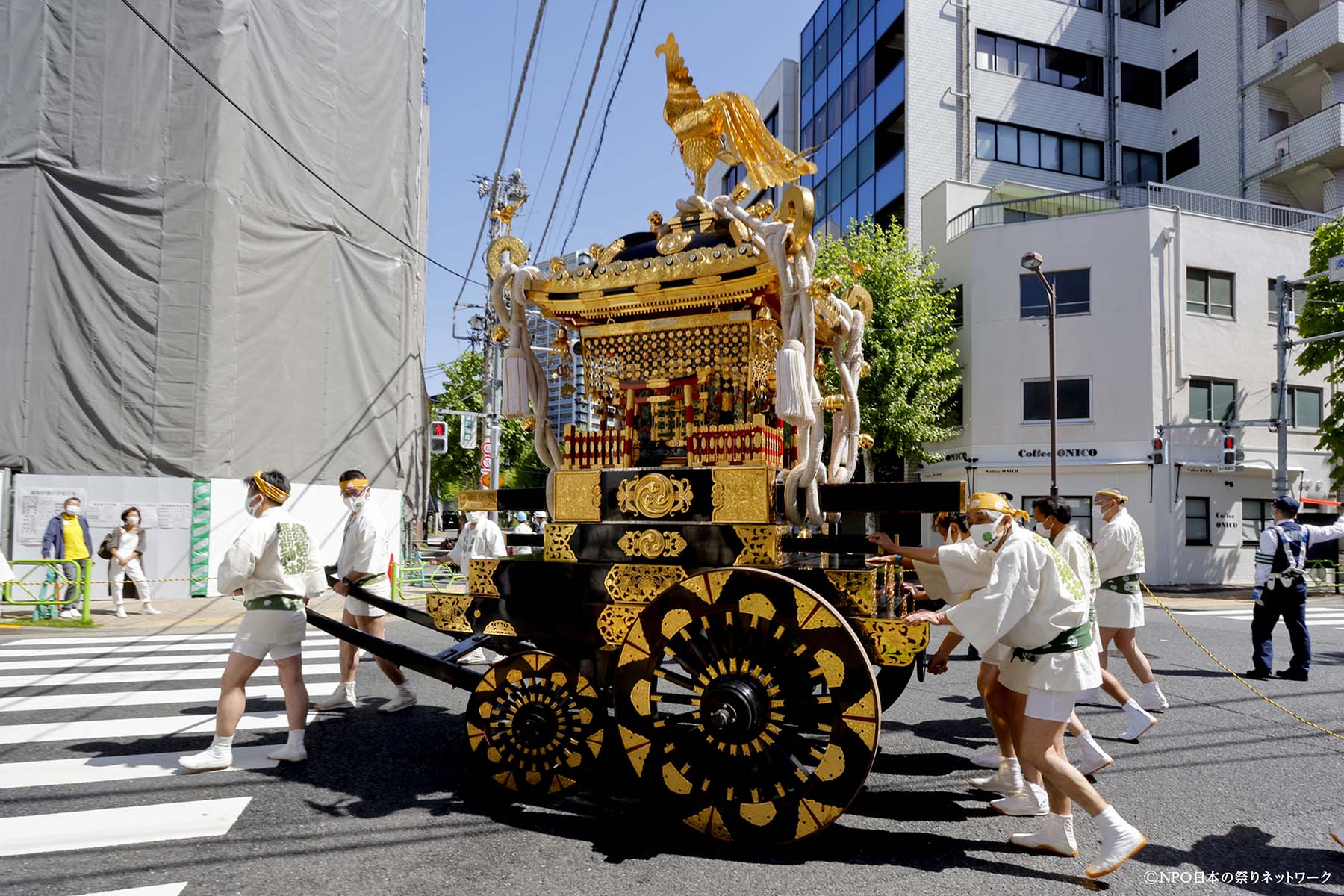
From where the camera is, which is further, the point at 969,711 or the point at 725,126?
the point at 969,711

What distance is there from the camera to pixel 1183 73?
25.3 metres

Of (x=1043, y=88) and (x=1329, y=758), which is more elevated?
(x=1043, y=88)

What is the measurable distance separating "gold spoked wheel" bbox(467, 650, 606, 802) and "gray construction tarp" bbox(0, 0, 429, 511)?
433 inches

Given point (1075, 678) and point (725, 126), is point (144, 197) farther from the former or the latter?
point (1075, 678)

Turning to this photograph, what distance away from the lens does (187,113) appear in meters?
12.8

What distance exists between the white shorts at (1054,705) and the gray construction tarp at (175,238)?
1303 centimetres

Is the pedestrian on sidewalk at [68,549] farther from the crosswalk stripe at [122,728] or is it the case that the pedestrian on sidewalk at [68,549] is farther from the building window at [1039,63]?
the building window at [1039,63]

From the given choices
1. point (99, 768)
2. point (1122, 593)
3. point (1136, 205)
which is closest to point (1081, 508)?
point (1136, 205)

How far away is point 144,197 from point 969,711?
14109mm

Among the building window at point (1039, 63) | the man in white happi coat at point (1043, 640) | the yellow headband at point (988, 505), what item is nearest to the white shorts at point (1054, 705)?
the man in white happi coat at point (1043, 640)

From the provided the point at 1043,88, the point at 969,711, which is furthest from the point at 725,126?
the point at 1043,88

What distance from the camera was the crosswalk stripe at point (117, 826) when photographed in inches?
141

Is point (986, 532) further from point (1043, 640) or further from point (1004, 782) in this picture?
point (1004, 782)

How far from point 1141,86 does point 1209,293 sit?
9.76 metres
